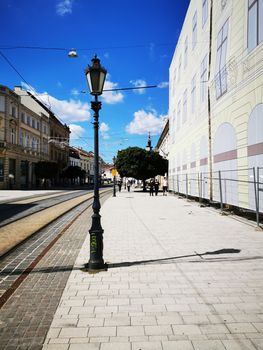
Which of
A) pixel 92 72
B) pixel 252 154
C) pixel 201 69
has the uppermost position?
pixel 201 69

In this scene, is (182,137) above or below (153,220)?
above

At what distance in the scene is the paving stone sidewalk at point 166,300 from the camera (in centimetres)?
316

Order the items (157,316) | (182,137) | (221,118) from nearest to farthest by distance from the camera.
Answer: (157,316), (221,118), (182,137)

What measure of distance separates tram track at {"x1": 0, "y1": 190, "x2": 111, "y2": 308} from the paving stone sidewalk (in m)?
0.82

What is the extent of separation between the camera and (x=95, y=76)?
5.56 metres

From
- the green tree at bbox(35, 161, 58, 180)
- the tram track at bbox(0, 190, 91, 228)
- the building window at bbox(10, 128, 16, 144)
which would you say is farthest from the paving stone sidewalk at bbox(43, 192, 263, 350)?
the green tree at bbox(35, 161, 58, 180)

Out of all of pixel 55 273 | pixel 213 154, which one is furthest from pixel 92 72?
pixel 213 154

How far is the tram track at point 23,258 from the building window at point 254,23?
8.81m

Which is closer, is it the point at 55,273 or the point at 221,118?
the point at 55,273

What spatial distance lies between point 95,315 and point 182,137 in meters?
22.7

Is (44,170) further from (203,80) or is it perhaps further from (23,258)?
(23,258)

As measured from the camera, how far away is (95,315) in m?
3.71

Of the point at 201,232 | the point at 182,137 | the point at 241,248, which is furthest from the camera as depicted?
the point at 182,137

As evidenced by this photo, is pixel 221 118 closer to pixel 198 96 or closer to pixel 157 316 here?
pixel 198 96
